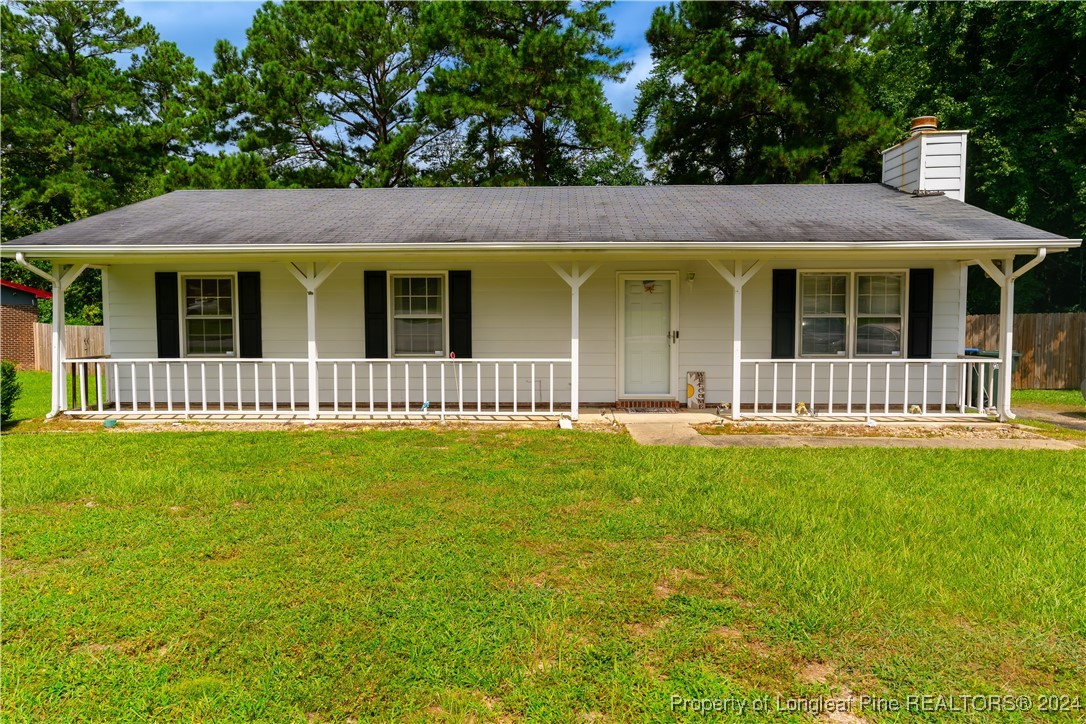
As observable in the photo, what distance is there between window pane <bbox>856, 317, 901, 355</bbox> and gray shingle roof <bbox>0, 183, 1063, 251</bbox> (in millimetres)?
1449

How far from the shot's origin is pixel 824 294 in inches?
367

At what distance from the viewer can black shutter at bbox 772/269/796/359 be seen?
919 cm

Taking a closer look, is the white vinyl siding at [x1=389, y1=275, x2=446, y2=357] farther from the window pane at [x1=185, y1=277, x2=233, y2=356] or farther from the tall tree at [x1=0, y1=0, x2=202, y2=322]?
the tall tree at [x1=0, y1=0, x2=202, y2=322]

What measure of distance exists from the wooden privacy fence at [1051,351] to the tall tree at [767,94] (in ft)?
20.9

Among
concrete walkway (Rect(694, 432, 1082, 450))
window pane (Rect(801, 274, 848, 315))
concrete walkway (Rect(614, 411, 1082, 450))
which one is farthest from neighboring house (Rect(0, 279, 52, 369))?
window pane (Rect(801, 274, 848, 315))

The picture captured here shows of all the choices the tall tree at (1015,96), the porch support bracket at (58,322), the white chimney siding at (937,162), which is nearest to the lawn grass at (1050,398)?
the white chimney siding at (937,162)

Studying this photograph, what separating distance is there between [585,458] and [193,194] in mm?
9640

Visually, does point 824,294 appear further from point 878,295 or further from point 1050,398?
point 1050,398

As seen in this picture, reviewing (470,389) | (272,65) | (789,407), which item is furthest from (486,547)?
(272,65)

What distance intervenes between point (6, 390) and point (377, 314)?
4.67m

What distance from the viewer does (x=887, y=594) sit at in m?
3.31

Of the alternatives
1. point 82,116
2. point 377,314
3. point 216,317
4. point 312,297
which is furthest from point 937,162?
point 82,116

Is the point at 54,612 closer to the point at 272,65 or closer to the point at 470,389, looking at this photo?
the point at 470,389

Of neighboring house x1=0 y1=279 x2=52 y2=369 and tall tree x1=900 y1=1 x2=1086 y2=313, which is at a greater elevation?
tall tree x1=900 y1=1 x2=1086 y2=313
